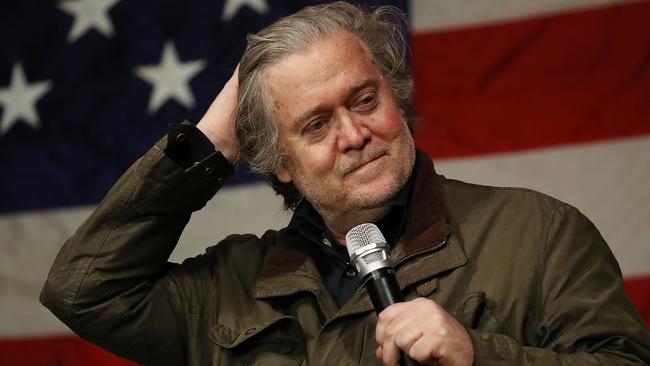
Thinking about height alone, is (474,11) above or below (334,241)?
above

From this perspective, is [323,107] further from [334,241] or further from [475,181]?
[475,181]

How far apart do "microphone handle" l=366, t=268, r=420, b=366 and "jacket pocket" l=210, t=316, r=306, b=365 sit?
17.6 inches

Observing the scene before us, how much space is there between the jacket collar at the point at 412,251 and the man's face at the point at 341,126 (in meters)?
0.05

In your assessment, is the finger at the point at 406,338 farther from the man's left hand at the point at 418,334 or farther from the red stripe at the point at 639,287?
the red stripe at the point at 639,287

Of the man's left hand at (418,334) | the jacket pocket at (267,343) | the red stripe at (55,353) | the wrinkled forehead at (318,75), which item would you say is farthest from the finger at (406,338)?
the red stripe at (55,353)

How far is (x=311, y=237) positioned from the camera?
214 centimetres

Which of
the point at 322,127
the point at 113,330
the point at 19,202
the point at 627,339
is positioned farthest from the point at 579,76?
the point at 19,202

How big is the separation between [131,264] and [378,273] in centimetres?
71

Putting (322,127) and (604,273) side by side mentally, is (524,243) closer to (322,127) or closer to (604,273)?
(604,273)

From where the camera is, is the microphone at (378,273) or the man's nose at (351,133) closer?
the microphone at (378,273)

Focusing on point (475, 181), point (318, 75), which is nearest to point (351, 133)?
point (318, 75)

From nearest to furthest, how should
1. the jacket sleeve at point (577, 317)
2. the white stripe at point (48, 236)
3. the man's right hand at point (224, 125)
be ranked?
the jacket sleeve at point (577, 317) < the man's right hand at point (224, 125) < the white stripe at point (48, 236)

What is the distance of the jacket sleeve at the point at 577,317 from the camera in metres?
1.68

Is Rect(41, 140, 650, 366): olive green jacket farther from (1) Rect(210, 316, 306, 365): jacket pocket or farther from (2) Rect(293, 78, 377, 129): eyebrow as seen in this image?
(2) Rect(293, 78, 377, 129): eyebrow
